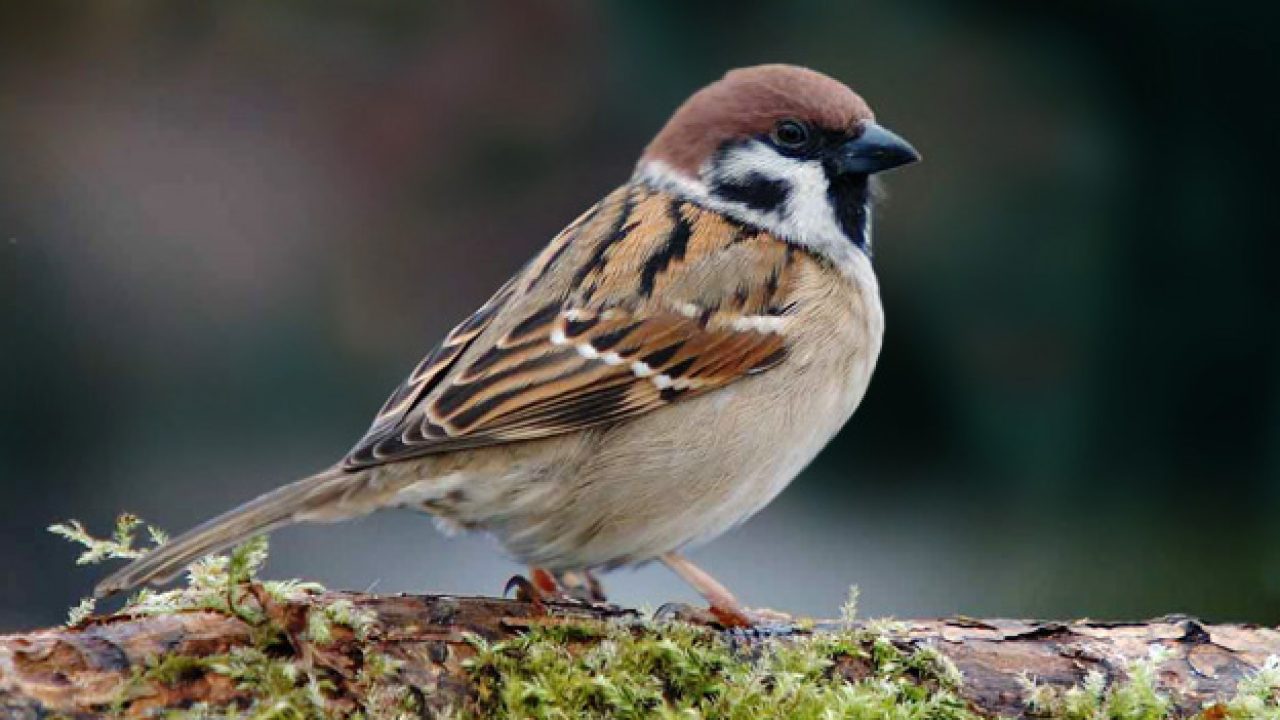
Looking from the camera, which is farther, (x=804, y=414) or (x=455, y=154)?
(x=455, y=154)

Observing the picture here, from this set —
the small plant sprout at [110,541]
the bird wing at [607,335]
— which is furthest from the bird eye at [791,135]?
the small plant sprout at [110,541]

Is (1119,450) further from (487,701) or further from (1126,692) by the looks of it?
(487,701)

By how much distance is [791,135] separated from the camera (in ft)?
14.8

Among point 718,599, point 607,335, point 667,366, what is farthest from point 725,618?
point 607,335

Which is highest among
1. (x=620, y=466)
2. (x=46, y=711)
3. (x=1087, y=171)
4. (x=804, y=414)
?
(x=1087, y=171)

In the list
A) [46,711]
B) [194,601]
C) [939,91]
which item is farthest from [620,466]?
[939,91]

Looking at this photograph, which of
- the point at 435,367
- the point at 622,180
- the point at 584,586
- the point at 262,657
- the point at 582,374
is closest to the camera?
the point at 262,657

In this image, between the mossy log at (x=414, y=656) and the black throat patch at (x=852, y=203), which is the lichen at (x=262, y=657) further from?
the black throat patch at (x=852, y=203)

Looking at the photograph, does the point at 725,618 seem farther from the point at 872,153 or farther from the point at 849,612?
the point at 872,153

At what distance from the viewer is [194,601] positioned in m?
3.36

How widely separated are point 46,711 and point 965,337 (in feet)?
17.0

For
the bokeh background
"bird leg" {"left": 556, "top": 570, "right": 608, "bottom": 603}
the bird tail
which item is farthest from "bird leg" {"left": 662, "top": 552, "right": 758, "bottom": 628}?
the bokeh background

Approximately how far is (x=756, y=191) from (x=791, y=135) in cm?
18

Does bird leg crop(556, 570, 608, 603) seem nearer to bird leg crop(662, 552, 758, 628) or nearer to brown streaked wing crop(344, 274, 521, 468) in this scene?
bird leg crop(662, 552, 758, 628)
